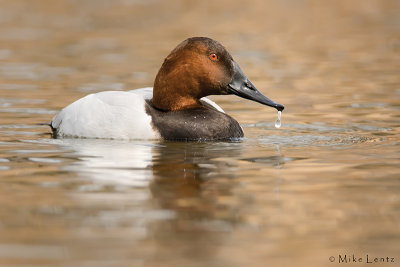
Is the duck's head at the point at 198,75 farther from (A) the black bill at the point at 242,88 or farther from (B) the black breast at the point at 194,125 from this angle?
(B) the black breast at the point at 194,125

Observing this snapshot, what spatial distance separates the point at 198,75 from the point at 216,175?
1.82 metres

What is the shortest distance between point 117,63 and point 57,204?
9035 mm

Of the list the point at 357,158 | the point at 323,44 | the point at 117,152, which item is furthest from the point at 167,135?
the point at 323,44

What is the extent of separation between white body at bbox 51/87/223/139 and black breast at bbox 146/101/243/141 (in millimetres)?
91

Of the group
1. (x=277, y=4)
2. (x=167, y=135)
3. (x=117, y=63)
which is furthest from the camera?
(x=277, y=4)

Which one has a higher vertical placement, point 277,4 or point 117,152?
point 277,4

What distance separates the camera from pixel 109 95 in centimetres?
749

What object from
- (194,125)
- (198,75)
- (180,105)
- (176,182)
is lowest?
(176,182)

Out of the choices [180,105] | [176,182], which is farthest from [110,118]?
[176,182]

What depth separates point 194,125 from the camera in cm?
724

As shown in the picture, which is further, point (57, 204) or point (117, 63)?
point (117, 63)

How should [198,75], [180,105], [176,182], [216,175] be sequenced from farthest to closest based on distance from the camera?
[180,105] → [198,75] → [216,175] → [176,182]

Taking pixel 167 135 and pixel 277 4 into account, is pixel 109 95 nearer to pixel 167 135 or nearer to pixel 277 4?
pixel 167 135

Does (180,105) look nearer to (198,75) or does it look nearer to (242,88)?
(198,75)
